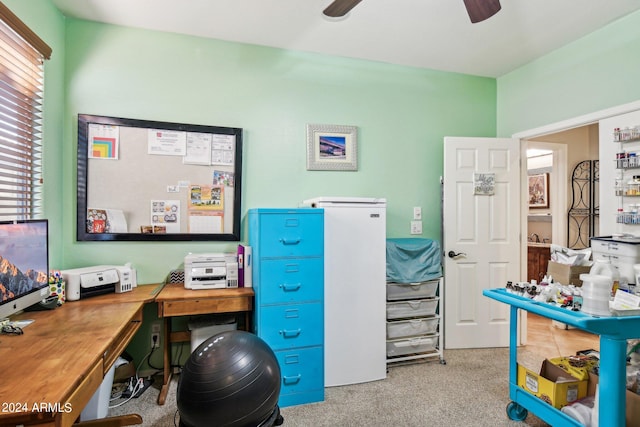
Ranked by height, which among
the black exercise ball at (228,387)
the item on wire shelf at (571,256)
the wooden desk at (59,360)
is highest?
the item on wire shelf at (571,256)

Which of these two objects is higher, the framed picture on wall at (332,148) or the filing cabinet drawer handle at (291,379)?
the framed picture on wall at (332,148)

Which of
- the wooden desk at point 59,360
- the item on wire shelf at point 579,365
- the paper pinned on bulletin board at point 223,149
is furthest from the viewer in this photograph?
the paper pinned on bulletin board at point 223,149

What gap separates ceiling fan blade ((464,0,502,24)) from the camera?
5.37 ft

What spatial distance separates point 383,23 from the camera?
256cm

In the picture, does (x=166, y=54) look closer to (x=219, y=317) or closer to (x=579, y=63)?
(x=219, y=317)

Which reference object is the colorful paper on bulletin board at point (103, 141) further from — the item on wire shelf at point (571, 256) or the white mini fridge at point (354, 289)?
the item on wire shelf at point (571, 256)

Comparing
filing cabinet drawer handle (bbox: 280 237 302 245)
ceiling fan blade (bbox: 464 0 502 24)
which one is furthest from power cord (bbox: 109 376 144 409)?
ceiling fan blade (bbox: 464 0 502 24)

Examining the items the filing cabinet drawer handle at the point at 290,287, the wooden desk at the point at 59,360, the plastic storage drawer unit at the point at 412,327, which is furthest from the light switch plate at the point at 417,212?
the wooden desk at the point at 59,360

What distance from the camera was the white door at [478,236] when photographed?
326 cm

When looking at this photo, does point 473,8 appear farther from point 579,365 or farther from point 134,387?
point 134,387

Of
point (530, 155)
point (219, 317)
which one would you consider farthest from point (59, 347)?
point (530, 155)

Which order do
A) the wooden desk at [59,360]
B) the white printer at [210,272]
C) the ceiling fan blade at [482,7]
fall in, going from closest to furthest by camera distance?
the wooden desk at [59,360] → the ceiling fan blade at [482,7] → the white printer at [210,272]

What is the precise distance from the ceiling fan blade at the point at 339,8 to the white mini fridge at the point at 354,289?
1189 mm

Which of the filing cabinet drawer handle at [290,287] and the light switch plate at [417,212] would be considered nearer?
the filing cabinet drawer handle at [290,287]
